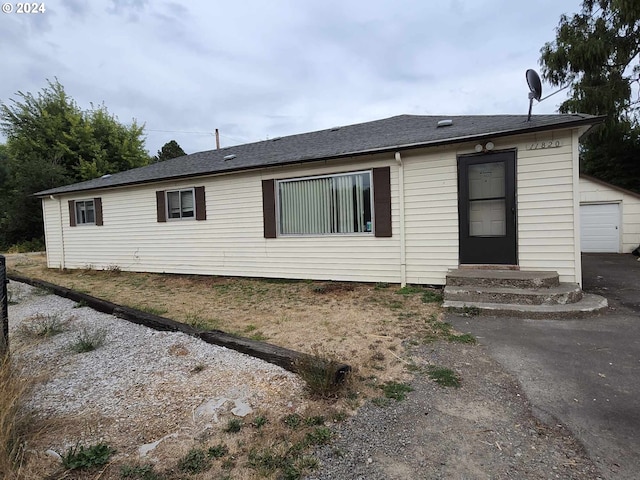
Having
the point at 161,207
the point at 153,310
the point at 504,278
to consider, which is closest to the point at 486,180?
the point at 504,278

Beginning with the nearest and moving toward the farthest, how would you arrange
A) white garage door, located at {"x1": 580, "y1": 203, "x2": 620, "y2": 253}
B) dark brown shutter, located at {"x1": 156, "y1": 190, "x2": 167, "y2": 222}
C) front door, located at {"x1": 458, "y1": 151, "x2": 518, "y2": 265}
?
1. front door, located at {"x1": 458, "y1": 151, "x2": 518, "y2": 265}
2. dark brown shutter, located at {"x1": 156, "y1": 190, "x2": 167, "y2": 222}
3. white garage door, located at {"x1": 580, "y1": 203, "x2": 620, "y2": 253}

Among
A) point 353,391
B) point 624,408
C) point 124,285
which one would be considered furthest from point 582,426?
point 124,285

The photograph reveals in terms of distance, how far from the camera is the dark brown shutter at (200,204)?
842 centimetres

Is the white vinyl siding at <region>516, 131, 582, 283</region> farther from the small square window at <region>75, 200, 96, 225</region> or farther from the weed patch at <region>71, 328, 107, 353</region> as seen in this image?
the small square window at <region>75, 200, 96, 225</region>

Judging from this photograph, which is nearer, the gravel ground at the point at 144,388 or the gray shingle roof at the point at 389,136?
the gravel ground at the point at 144,388

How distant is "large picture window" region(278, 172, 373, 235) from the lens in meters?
6.73

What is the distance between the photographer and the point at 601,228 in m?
11.6

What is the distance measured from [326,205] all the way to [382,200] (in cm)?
122

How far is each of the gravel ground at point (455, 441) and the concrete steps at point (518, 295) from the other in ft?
7.46

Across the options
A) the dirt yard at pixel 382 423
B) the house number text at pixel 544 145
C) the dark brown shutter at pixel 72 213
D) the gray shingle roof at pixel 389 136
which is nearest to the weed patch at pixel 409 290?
the dirt yard at pixel 382 423

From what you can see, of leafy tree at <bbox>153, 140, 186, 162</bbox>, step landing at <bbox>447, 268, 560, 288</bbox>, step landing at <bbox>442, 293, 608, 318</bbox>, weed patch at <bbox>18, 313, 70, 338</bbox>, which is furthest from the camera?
leafy tree at <bbox>153, 140, 186, 162</bbox>

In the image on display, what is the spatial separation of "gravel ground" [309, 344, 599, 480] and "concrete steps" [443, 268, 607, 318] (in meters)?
2.27

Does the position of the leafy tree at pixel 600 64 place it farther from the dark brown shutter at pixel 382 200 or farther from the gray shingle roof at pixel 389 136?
the dark brown shutter at pixel 382 200

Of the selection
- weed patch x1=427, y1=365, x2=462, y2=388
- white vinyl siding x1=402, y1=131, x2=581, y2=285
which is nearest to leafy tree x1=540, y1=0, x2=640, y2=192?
white vinyl siding x1=402, y1=131, x2=581, y2=285
